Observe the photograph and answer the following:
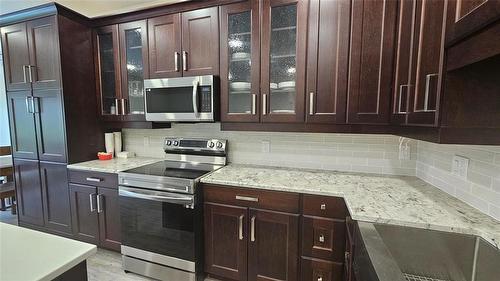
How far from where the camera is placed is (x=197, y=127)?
2.50 metres

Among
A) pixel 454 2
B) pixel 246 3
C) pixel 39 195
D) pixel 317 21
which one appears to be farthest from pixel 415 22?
pixel 39 195

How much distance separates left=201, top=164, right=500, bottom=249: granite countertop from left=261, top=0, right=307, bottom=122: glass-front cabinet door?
1.67 ft

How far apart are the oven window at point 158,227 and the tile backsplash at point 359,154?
→ 2.61ft

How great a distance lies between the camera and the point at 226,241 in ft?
5.98

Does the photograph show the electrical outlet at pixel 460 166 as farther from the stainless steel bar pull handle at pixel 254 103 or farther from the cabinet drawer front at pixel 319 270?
the stainless steel bar pull handle at pixel 254 103

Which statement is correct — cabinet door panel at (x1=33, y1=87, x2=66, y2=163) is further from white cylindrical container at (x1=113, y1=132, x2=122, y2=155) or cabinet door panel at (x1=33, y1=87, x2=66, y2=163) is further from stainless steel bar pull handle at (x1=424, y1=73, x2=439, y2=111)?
stainless steel bar pull handle at (x1=424, y1=73, x2=439, y2=111)

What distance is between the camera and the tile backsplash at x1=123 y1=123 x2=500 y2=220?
1.18 meters

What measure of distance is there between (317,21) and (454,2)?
88 centimetres

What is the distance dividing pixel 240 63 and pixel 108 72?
1.60 meters

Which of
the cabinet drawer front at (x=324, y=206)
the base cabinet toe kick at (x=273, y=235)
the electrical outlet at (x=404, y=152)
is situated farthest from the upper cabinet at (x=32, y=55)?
the electrical outlet at (x=404, y=152)

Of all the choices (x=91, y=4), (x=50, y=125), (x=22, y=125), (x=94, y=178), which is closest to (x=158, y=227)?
(x=94, y=178)

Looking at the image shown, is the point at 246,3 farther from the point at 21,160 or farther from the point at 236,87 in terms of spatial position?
the point at 21,160

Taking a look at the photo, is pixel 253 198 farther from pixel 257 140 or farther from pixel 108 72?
pixel 108 72

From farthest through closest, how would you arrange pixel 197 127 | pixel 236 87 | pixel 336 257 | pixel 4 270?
1. pixel 197 127
2. pixel 236 87
3. pixel 336 257
4. pixel 4 270
